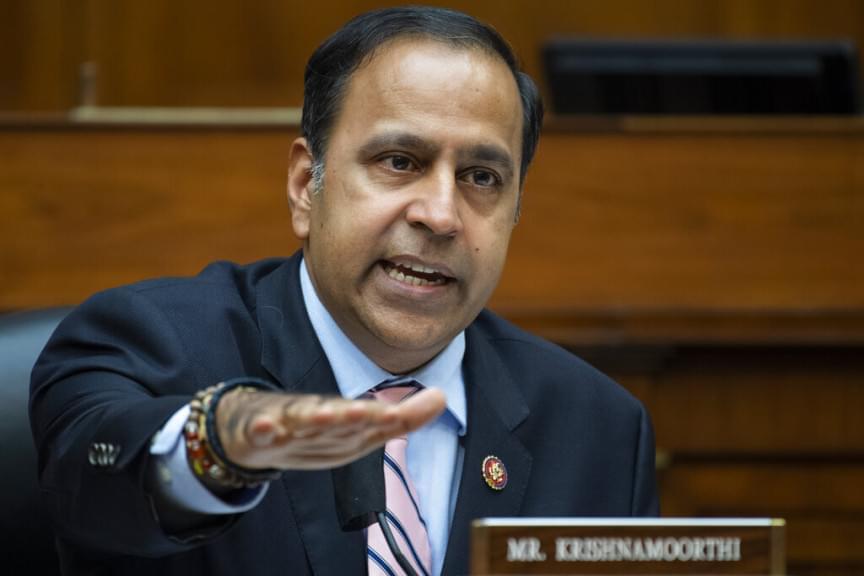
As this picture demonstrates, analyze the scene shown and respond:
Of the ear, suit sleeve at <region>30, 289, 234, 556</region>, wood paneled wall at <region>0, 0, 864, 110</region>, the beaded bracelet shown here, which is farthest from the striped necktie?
wood paneled wall at <region>0, 0, 864, 110</region>

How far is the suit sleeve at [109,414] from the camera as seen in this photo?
1.36 metres

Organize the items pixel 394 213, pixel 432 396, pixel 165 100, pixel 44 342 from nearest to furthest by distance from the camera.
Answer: pixel 432 396
pixel 394 213
pixel 44 342
pixel 165 100

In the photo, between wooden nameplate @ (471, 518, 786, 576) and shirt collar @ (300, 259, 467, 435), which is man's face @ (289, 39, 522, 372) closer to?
shirt collar @ (300, 259, 467, 435)

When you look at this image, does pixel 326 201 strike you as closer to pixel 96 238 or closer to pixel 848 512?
pixel 96 238

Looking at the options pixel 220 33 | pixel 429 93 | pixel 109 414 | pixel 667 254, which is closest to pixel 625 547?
pixel 109 414

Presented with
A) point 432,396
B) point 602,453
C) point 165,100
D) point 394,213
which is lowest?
point 432,396

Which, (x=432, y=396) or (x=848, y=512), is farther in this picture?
(x=848, y=512)

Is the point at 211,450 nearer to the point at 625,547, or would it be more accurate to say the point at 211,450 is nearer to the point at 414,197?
the point at 625,547

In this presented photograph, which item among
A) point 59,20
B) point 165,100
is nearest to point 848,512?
point 165,100

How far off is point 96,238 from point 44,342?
1.62 meters

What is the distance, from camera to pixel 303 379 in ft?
6.02

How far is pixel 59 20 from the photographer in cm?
533

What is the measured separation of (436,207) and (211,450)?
666 mm

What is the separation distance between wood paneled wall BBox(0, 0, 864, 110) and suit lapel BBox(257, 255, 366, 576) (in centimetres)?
344
